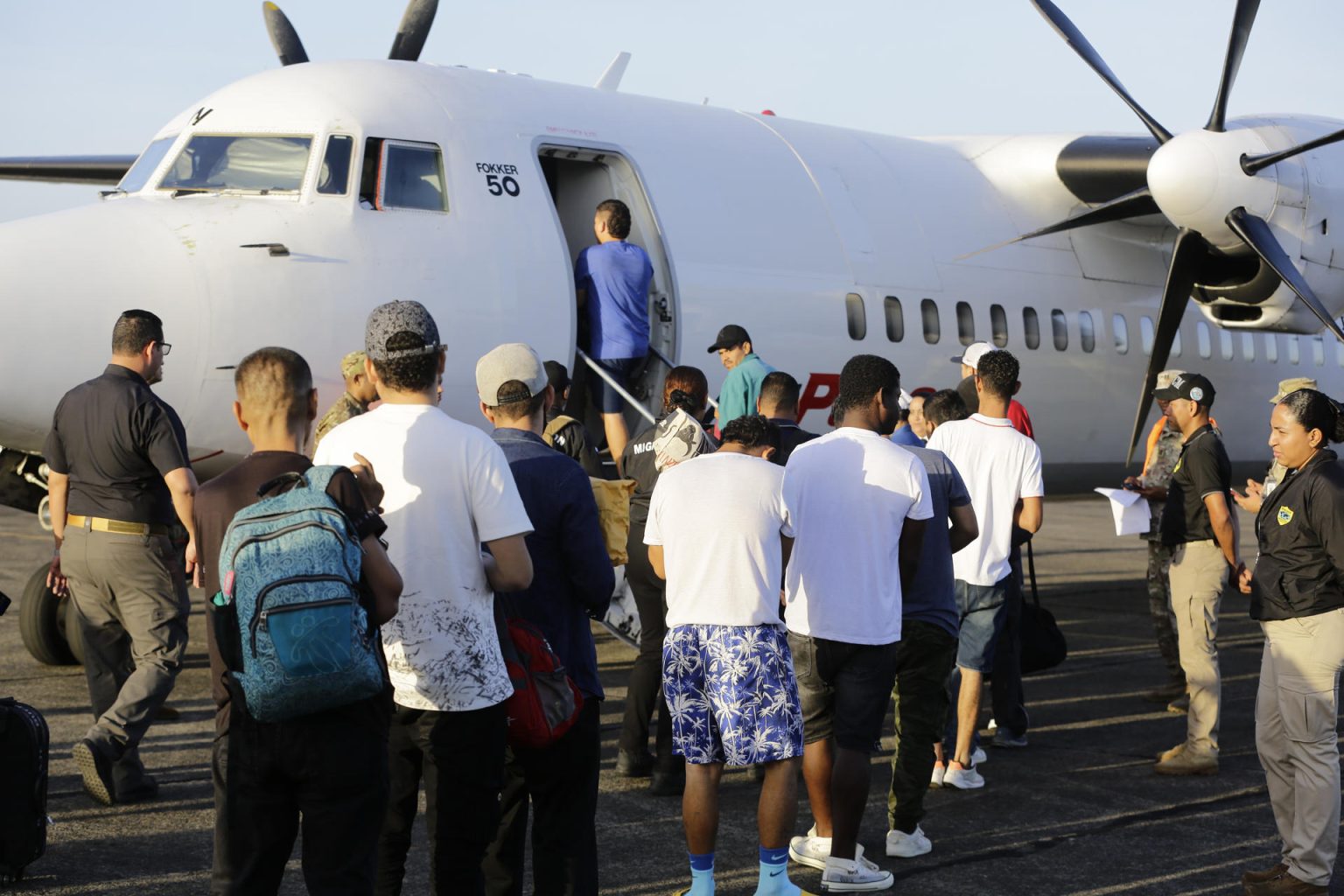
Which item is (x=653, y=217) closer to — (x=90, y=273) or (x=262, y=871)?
(x=90, y=273)

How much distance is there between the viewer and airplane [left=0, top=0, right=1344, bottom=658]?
7.60 meters

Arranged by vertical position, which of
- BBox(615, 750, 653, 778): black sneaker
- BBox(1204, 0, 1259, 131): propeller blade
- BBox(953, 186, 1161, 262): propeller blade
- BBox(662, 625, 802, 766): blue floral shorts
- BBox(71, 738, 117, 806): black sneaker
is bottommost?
BBox(615, 750, 653, 778): black sneaker

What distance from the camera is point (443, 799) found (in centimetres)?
394

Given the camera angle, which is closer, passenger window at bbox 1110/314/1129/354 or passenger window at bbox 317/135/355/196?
passenger window at bbox 317/135/355/196

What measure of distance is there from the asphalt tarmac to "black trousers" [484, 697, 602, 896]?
856 millimetres

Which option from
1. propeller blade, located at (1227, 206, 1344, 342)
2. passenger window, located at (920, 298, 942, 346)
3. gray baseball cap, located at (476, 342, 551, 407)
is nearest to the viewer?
gray baseball cap, located at (476, 342, 551, 407)

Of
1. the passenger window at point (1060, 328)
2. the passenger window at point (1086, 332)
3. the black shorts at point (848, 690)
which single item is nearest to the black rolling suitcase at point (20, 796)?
the black shorts at point (848, 690)

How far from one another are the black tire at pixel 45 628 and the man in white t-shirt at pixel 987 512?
549cm

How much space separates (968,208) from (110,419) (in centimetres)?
799

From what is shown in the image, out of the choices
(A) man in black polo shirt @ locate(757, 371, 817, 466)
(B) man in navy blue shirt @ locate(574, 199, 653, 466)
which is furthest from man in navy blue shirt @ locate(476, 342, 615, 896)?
(B) man in navy blue shirt @ locate(574, 199, 653, 466)

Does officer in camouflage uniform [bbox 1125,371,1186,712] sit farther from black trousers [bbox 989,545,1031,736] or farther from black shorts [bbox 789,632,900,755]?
black shorts [bbox 789,632,900,755]

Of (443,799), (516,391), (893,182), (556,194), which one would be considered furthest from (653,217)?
(443,799)

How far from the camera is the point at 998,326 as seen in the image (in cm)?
1169

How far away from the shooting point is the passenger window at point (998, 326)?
11.6 m
